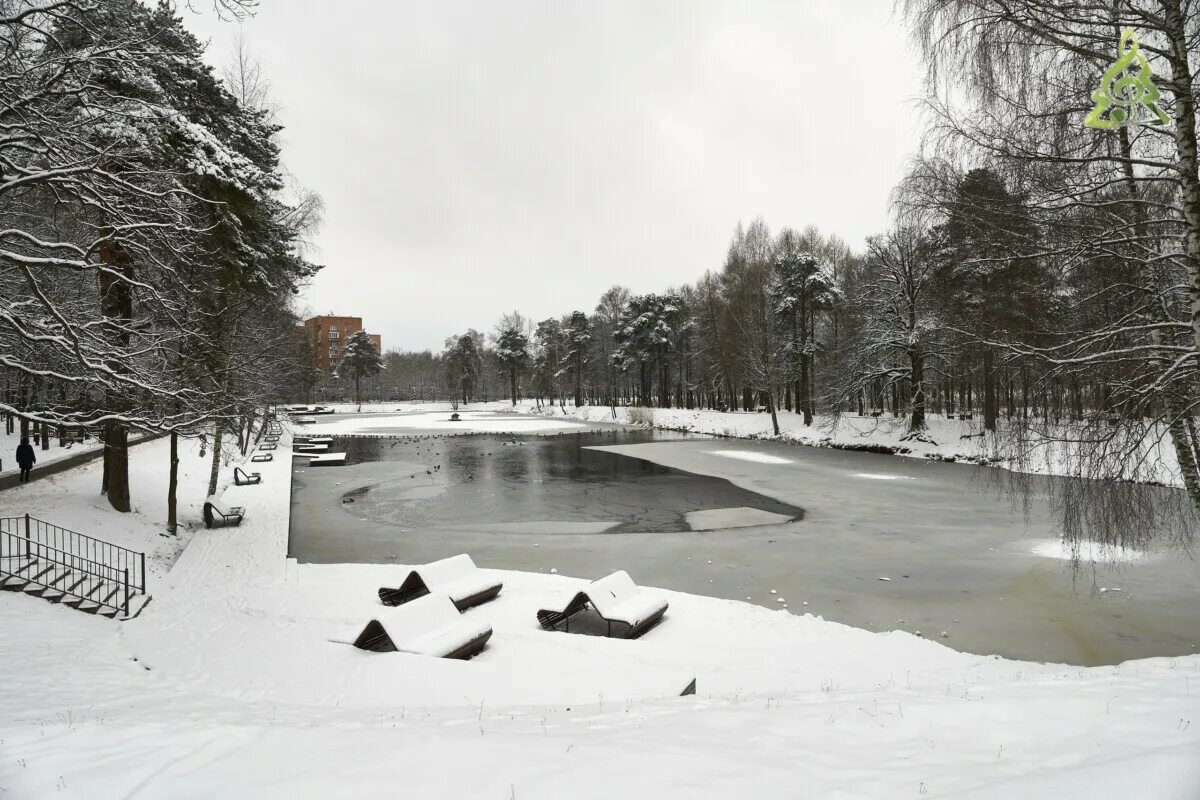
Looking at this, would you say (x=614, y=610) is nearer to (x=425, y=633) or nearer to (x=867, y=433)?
(x=425, y=633)

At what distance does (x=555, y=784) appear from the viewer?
353cm

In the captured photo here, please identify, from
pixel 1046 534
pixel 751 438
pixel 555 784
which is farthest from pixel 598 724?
pixel 751 438

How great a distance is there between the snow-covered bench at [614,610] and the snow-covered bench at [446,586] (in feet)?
4.43

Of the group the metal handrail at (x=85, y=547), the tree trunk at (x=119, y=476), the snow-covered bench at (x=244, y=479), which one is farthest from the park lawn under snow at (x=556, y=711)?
the snow-covered bench at (x=244, y=479)

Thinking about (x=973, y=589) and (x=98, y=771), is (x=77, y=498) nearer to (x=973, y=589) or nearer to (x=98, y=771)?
(x=98, y=771)

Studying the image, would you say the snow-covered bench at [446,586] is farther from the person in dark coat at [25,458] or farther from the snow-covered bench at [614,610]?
the person in dark coat at [25,458]

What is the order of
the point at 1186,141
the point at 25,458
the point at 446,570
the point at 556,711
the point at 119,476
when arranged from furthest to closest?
the point at 25,458
the point at 119,476
the point at 446,570
the point at 556,711
the point at 1186,141

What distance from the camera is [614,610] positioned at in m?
8.55

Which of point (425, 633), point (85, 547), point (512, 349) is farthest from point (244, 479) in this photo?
point (512, 349)

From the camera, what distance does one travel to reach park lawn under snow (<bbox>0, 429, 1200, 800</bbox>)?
3.58 m

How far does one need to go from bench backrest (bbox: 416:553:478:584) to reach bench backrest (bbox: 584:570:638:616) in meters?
2.61

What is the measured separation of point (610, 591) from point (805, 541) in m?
6.98

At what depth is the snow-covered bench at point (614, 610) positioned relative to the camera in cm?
838

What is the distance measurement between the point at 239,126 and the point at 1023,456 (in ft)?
58.0
